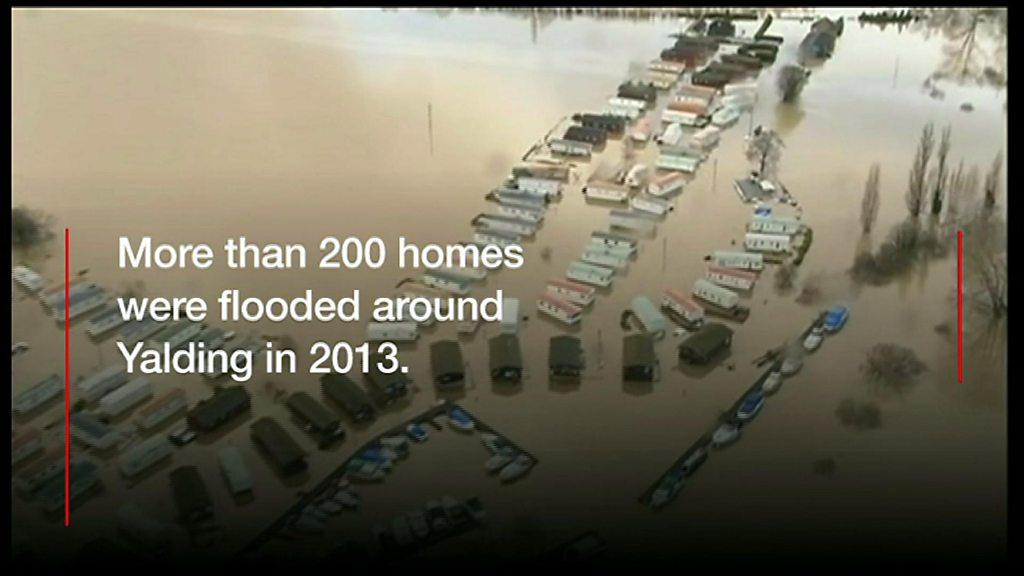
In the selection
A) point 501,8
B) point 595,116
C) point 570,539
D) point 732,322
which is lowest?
point 570,539

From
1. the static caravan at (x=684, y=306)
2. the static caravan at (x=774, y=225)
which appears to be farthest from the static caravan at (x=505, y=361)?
the static caravan at (x=774, y=225)

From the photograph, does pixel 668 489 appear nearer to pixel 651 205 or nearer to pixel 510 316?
pixel 510 316

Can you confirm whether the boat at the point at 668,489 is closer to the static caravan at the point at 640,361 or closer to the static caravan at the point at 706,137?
the static caravan at the point at 640,361

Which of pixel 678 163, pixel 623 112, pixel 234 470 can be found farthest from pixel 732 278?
pixel 234 470

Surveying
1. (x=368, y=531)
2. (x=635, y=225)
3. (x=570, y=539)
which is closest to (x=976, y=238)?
(x=635, y=225)

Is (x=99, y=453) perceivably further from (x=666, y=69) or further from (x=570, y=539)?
(x=666, y=69)

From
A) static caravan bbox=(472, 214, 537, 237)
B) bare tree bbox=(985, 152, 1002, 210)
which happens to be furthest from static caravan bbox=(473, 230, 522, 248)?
bare tree bbox=(985, 152, 1002, 210)
